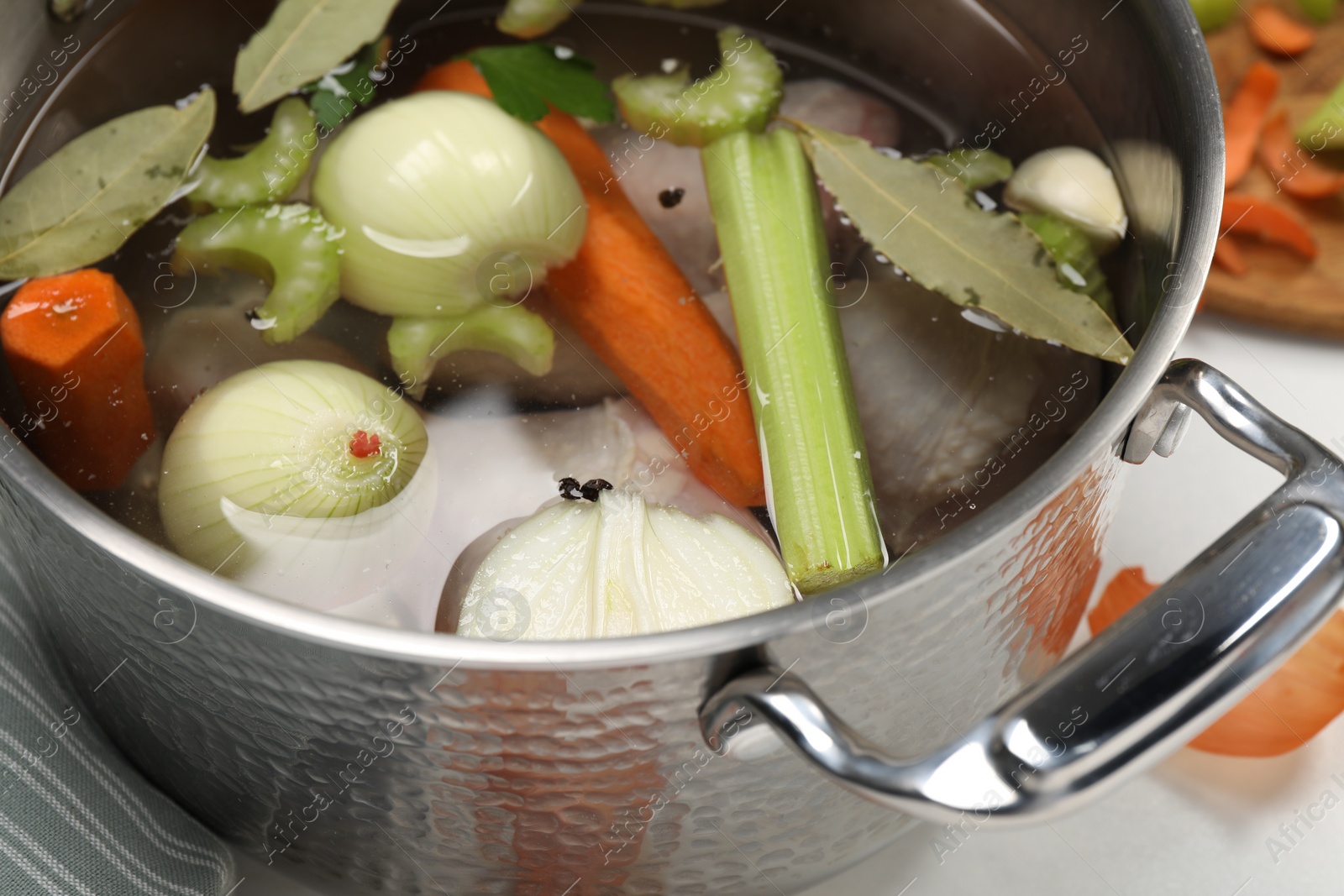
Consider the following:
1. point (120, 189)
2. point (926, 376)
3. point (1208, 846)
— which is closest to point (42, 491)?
point (120, 189)

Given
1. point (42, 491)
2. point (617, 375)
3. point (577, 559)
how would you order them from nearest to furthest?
point (42, 491) → point (577, 559) → point (617, 375)

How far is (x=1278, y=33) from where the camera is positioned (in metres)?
0.83

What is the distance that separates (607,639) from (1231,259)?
0.60 meters

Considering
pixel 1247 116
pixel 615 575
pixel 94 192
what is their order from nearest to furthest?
pixel 615 575
pixel 94 192
pixel 1247 116

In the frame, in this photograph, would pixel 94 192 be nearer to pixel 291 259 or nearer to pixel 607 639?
pixel 291 259

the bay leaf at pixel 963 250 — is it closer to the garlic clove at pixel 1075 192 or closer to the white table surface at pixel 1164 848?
the garlic clove at pixel 1075 192

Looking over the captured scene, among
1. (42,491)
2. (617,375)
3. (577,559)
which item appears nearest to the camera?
(42,491)

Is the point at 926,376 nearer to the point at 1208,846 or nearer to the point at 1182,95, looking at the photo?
the point at 1182,95

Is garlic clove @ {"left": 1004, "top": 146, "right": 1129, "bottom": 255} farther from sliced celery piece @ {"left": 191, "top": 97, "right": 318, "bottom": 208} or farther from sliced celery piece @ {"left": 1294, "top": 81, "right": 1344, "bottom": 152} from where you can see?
sliced celery piece @ {"left": 191, "top": 97, "right": 318, "bottom": 208}

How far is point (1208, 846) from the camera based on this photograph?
615 millimetres

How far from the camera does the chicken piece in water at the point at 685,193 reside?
2.02 feet

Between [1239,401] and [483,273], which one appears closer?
[1239,401]

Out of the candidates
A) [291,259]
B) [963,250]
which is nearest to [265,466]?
[291,259]

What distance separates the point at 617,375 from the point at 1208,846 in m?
0.39
